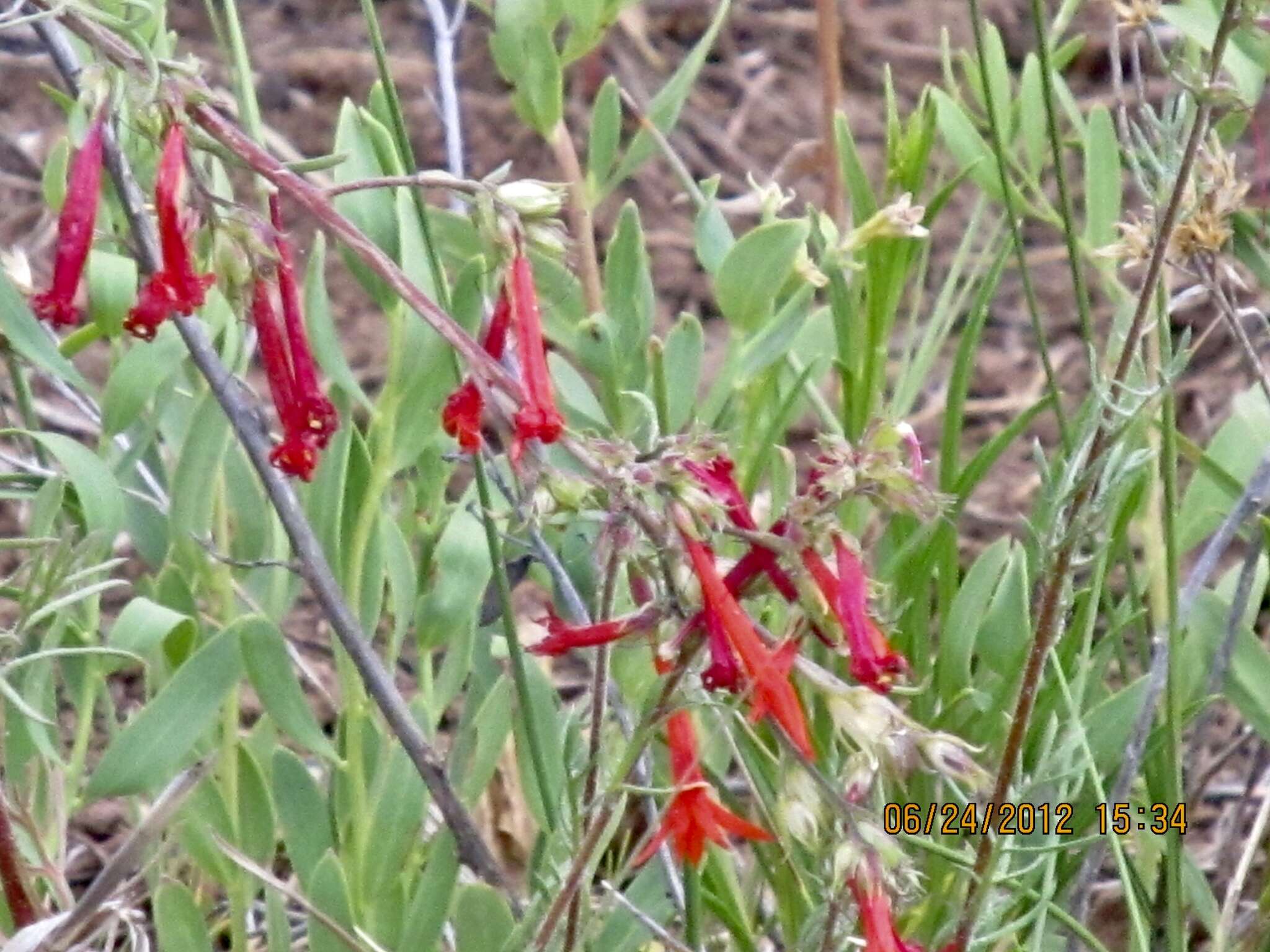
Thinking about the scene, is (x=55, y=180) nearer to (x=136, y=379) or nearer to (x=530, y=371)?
(x=136, y=379)

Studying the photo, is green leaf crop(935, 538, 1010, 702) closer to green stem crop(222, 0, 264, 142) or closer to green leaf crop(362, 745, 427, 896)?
green leaf crop(362, 745, 427, 896)

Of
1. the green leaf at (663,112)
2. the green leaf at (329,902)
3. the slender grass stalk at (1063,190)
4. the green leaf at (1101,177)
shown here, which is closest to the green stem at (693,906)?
the green leaf at (329,902)

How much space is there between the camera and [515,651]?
1076 millimetres

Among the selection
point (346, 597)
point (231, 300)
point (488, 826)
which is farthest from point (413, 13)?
point (231, 300)

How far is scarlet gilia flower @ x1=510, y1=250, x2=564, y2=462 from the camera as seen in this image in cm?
81

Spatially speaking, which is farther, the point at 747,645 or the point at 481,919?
the point at 481,919

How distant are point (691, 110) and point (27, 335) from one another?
2.04m

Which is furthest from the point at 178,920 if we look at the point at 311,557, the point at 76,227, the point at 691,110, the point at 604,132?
the point at 691,110

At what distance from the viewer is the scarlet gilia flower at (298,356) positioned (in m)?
0.88

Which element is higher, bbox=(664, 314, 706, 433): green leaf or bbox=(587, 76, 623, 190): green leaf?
bbox=(587, 76, 623, 190): green leaf

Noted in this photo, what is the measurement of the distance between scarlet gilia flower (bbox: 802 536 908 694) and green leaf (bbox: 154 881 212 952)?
519 mm

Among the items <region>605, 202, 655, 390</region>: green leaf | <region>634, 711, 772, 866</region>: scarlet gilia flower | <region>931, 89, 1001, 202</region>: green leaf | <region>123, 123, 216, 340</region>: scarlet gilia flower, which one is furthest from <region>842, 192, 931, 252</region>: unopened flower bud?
<region>123, 123, 216, 340</region>: scarlet gilia flower

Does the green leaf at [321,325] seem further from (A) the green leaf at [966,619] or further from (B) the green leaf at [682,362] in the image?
(A) the green leaf at [966,619]

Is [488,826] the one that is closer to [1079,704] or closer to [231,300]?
[1079,704]
